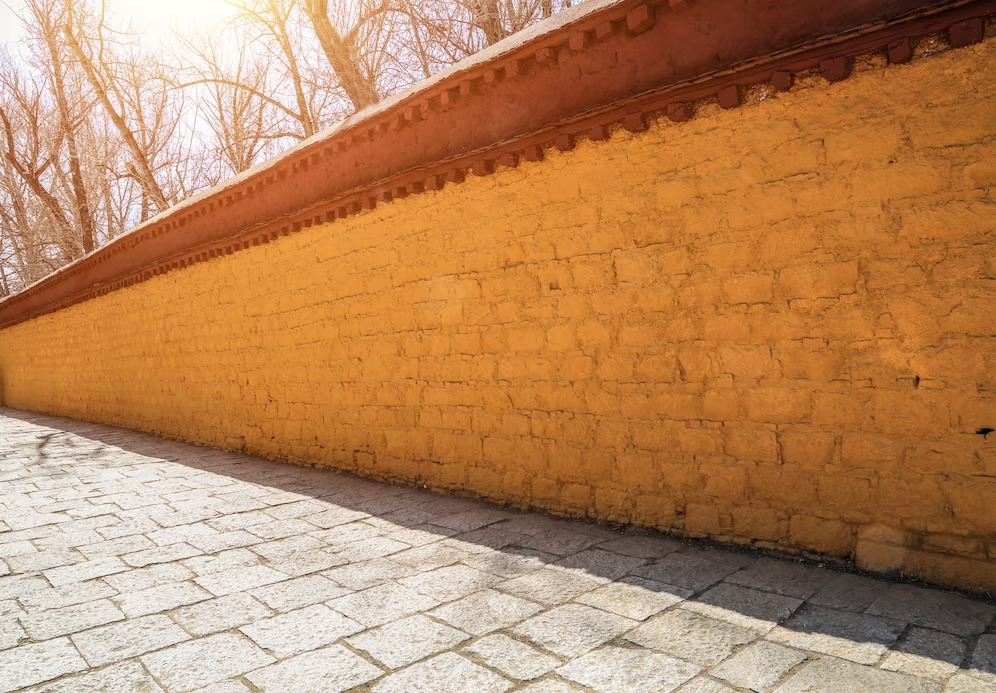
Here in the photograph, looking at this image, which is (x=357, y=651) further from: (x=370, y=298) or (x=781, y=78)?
(x=370, y=298)

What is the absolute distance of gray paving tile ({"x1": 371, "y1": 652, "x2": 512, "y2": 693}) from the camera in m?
2.33

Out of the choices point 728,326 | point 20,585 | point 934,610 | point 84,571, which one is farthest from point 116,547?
point 934,610

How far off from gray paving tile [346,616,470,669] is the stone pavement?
0.03 feet

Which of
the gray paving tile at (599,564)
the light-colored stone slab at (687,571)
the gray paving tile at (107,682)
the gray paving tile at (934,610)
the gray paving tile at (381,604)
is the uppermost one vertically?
the gray paving tile at (107,682)

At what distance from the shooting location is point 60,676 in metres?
2.55

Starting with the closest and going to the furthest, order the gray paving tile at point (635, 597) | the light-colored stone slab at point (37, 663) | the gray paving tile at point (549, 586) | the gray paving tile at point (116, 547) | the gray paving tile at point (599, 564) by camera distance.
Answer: the light-colored stone slab at point (37, 663) → the gray paving tile at point (635, 597) → the gray paving tile at point (549, 586) → the gray paving tile at point (599, 564) → the gray paving tile at point (116, 547)

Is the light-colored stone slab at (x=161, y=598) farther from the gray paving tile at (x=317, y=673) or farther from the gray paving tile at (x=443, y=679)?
the gray paving tile at (x=443, y=679)

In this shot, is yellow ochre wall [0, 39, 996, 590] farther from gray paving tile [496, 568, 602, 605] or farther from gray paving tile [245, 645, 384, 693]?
gray paving tile [245, 645, 384, 693]

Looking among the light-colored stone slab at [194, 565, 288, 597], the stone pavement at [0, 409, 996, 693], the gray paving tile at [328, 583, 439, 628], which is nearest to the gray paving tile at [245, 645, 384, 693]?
the stone pavement at [0, 409, 996, 693]

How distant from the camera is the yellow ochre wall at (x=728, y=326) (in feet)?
9.62

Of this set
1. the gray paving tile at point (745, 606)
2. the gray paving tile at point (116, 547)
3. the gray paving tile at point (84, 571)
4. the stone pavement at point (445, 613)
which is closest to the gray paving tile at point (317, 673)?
the stone pavement at point (445, 613)

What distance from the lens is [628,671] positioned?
7.87 feet

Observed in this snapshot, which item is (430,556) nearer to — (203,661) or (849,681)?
(203,661)

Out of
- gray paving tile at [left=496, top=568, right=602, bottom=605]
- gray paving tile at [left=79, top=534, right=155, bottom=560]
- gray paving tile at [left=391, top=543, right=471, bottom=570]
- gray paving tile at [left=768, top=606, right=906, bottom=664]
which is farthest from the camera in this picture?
gray paving tile at [left=79, top=534, right=155, bottom=560]
